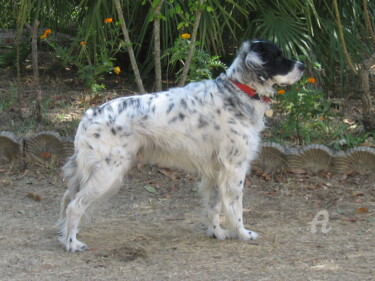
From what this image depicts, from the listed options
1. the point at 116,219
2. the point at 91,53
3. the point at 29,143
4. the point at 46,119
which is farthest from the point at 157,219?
the point at 91,53

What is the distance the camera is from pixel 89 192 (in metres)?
4.81

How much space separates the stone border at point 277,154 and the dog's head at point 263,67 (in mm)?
1546

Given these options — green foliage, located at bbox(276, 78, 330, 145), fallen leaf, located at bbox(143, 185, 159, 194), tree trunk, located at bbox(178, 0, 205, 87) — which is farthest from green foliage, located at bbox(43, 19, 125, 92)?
green foliage, located at bbox(276, 78, 330, 145)

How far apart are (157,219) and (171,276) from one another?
50.3 inches

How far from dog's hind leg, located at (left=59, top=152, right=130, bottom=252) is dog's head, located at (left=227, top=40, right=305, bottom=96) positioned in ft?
3.53

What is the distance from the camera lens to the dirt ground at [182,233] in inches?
177

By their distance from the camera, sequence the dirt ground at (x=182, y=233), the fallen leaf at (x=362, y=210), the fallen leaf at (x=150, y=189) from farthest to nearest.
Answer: the fallen leaf at (x=150, y=189) → the fallen leaf at (x=362, y=210) → the dirt ground at (x=182, y=233)

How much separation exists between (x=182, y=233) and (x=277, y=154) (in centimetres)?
156

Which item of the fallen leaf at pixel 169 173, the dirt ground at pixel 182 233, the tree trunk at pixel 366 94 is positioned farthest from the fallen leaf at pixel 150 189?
the tree trunk at pixel 366 94

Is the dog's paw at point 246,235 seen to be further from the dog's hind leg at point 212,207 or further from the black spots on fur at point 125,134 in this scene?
the black spots on fur at point 125,134

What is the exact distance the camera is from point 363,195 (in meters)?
6.01

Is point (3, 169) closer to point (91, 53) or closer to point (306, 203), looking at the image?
point (91, 53)

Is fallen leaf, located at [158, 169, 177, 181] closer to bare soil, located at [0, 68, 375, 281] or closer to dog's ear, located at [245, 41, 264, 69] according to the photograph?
bare soil, located at [0, 68, 375, 281]

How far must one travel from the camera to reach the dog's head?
16.1 feet
